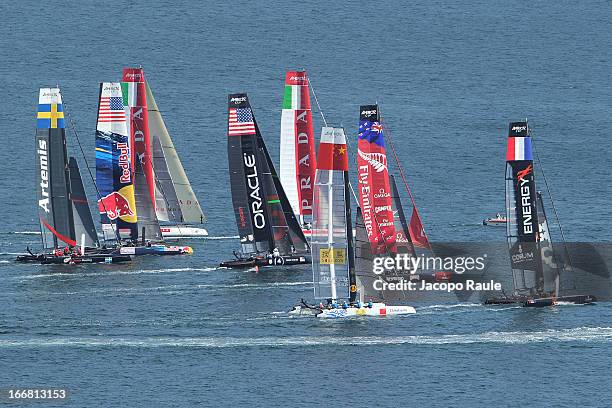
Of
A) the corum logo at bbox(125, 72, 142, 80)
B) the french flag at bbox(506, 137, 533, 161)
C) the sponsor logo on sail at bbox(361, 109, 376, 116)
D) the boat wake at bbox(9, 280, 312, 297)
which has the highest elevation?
the corum logo at bbox(125, 72, 142, 80)

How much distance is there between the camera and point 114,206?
14175 cm

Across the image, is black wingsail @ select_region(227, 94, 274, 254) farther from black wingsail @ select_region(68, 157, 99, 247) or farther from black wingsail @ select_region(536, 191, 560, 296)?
black wingsail @ select_region(536, 191, 560, 296)

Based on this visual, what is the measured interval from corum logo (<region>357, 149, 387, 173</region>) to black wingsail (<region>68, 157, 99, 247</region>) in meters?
23.5

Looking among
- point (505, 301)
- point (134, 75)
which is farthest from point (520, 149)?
point (134, 75)

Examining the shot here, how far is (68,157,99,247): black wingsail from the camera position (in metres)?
138

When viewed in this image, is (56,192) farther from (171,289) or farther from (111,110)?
(171,289)

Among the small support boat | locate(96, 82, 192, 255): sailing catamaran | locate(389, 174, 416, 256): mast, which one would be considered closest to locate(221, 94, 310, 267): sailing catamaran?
locate(389, 174, 416, 256): mast

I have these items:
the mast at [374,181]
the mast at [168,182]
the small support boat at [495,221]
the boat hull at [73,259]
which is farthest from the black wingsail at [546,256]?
the mast at [168,182]

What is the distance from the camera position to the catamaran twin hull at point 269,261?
133750mm

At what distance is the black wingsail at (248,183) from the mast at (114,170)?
1107cm

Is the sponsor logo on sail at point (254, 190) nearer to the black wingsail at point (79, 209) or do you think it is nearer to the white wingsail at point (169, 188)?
the black wingsail at point (79, 209)

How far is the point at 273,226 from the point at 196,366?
106 ft

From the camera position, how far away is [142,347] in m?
108

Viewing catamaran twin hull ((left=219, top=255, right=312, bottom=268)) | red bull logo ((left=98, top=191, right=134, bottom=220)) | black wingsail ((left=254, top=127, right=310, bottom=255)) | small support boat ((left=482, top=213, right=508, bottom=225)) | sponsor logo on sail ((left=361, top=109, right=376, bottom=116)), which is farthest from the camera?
small support boat ((left=482, top=213, right=508, bottom=225))
